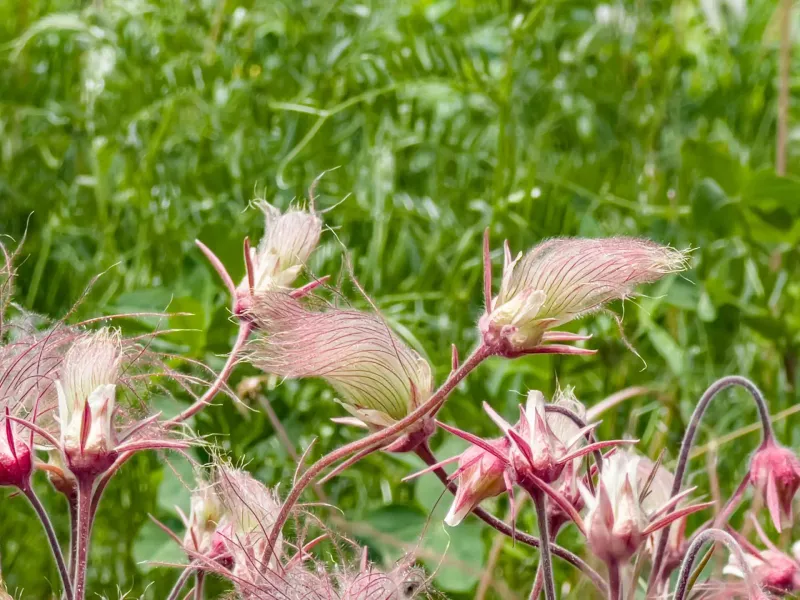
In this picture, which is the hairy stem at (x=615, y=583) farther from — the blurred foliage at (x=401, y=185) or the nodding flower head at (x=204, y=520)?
the blurred foliage at (x=401, y=185)

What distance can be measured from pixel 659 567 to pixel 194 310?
1.31 feet

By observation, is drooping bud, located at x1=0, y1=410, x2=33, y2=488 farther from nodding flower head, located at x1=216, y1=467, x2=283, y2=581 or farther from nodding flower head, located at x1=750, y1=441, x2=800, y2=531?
nodding flower head, located at x1=750, y1=441, x2=800, y2=531

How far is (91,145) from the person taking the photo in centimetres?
122

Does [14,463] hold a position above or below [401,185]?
above

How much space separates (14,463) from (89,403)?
0.10ft

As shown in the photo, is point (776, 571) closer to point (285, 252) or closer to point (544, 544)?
point (544, 544)

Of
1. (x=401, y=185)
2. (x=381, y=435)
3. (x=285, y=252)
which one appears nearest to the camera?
(x=381, y=435)

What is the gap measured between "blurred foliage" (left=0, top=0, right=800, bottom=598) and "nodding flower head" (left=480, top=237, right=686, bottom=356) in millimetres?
307

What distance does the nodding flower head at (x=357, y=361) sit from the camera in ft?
1.22

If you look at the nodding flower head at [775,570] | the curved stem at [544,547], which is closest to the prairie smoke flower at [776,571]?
the nodding flower head at [775,570]

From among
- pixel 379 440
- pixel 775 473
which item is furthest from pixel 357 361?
pixel 775 473

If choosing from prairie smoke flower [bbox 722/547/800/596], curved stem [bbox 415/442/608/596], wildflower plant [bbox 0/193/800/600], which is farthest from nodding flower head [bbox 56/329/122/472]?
prairie smoke flower [bbox 722/547/800/596]

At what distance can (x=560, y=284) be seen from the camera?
0.36 meters

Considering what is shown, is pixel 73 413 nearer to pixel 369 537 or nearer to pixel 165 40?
pixel 369 537
